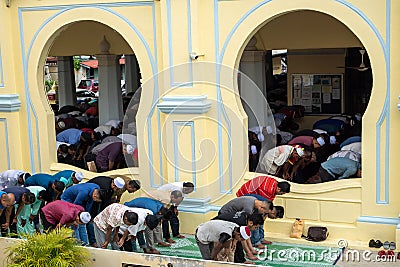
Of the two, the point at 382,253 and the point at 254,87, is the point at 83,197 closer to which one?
the point at 382,253

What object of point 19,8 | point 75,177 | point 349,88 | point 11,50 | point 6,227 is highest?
point 19,8

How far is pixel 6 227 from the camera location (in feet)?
32.4

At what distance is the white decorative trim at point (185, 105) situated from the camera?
9.74 m

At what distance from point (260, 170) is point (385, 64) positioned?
2.73 m

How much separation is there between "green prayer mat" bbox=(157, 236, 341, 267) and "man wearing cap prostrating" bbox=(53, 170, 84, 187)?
1.76 m

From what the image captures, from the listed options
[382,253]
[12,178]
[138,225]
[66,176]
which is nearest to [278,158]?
[382,253]

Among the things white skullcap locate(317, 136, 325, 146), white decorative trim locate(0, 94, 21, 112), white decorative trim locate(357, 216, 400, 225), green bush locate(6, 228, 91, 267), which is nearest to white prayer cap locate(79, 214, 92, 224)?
green bush locate(6, 228, 91, 267)

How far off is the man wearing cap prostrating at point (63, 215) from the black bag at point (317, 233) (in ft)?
10.1

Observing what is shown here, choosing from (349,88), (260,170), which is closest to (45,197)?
(260,170)

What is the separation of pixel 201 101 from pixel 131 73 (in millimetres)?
11375

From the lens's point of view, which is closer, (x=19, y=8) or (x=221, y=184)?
(x=221, y=184)

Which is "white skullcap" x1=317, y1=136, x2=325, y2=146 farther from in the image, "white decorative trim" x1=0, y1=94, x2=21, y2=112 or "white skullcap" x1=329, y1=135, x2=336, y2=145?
"white decorative trim" x1=0, y1=94, x2=21, y2=112

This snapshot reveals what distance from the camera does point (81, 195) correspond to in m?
9.46

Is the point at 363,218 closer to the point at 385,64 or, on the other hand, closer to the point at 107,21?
the point at 385,64
